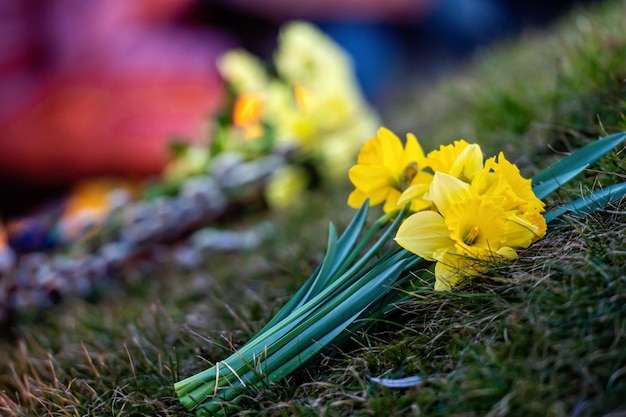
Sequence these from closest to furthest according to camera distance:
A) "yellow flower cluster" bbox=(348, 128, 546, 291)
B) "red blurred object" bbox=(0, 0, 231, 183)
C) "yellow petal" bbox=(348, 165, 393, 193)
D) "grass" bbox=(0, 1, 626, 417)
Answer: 1. "grass" bbox=(0, 1, 626, 417)
2. "yellow flower cluster" bbox=(348, 128, 546, 291)
3. "yellow petal" bbox=(348, 165, 393, 193)
4. "red blurred object" bbox=(0, 0, 231, 183)

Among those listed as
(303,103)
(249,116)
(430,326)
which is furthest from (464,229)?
(303,103)

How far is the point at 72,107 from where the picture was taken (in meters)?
2.35

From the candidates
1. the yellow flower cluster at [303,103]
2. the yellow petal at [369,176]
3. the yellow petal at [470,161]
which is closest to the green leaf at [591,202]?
the yellow petal at [470,161]

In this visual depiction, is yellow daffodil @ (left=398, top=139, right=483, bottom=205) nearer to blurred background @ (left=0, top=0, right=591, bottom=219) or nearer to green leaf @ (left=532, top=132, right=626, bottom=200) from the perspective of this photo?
green leaf @ (left=532, top=132, right=626, bottom=200)

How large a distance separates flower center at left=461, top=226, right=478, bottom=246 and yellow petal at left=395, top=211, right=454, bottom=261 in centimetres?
2

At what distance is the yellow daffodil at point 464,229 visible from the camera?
740mm

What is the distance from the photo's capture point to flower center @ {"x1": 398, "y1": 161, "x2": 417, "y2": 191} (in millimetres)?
851

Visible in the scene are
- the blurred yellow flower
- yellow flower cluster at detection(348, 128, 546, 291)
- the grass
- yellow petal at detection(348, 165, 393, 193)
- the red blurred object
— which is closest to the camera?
the grass

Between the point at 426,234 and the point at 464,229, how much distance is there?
1.8 inches

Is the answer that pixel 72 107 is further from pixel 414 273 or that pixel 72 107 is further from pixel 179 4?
pixel 414 273

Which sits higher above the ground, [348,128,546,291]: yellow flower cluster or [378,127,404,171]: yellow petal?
[378,127,404,171]: yellow petal

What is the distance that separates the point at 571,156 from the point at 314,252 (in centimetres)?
51

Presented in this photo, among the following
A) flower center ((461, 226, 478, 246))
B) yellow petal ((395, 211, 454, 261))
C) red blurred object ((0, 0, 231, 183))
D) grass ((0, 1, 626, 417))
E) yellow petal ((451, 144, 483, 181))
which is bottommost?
grass ((0, 1, 626, 417))

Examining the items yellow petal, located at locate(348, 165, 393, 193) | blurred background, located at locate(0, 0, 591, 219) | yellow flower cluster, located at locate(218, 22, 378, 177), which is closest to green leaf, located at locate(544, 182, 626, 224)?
yellow petal, located at locate(348, 165, 393, 193)
